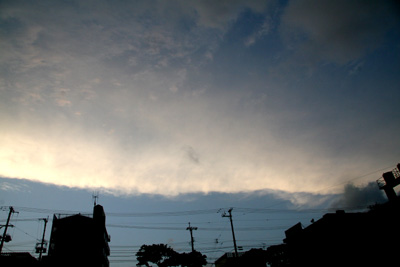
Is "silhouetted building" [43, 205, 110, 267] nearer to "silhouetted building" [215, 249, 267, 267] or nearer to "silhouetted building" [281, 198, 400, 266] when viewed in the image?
"silhouetted building" [215, 249, 267, 267]

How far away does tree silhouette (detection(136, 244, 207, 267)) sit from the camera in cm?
5144

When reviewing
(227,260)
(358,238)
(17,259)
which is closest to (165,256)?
(227,260)

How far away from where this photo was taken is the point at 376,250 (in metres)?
24.0

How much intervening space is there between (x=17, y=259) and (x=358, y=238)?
1918 inches

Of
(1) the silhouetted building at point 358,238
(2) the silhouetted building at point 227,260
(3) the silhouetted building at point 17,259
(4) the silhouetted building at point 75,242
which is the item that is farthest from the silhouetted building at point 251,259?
(3) the silhouetted building at point 17,259

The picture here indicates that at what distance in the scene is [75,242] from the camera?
3822 centimetres

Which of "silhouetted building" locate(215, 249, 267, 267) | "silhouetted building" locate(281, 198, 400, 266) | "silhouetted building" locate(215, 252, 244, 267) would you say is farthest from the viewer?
"silhouetted building" locate(215, 252, 244, 267)

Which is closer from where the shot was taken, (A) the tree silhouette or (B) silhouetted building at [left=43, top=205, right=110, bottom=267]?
(B) silhouetted building at [left=43, top=205, right=110, bottom=267]

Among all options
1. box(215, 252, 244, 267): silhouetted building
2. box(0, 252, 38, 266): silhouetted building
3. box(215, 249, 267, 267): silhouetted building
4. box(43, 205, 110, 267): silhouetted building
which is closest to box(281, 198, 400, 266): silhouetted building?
box(215, 249, 267, 267): silhouetted building

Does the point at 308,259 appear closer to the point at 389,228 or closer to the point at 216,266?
the point at 389,228

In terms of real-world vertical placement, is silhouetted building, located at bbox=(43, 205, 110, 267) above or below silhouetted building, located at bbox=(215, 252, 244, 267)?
above

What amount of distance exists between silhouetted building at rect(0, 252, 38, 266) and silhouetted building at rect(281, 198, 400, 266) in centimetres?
4359

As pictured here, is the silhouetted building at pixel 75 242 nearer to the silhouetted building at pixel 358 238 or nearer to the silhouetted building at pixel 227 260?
the silhouetted building at pixel 227 260

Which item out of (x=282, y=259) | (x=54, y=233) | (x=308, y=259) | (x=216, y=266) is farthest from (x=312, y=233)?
(x=216, y=266)
